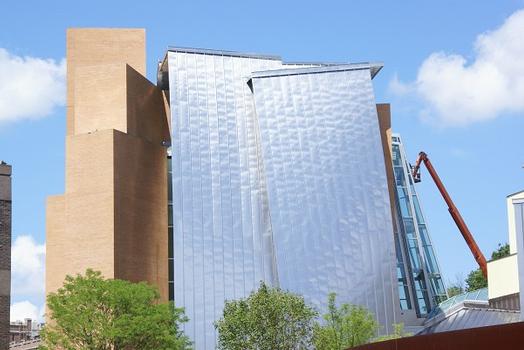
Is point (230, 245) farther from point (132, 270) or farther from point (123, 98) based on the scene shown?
point (123, 98)

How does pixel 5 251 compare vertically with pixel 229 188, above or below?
below

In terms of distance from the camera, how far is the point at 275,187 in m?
65.5

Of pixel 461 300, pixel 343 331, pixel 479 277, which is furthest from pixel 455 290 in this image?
pixel 343 331

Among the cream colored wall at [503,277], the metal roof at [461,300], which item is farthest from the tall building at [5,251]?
the metal roof at [461,300]

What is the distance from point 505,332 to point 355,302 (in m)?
46.8

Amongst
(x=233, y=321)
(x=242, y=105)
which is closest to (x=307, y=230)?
(x=242, y=105)

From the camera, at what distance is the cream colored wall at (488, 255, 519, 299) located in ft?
178

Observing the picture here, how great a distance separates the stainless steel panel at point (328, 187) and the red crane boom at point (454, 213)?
1438 centimetres

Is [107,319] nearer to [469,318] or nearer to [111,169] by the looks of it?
[111,169]

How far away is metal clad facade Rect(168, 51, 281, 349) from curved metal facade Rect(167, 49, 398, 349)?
64mm

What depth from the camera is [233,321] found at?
46.7m

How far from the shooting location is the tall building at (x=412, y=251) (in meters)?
68.9

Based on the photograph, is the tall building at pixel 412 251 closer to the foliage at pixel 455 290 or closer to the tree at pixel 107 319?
the tree at pixel 107 319

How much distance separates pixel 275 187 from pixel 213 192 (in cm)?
390
